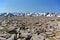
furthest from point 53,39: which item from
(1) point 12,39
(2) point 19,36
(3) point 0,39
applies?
(3) point 0,39

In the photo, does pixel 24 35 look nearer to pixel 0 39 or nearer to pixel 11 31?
pixel 11 31

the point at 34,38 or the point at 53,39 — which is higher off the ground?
the point at 34,38

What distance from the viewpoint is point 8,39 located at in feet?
54.9

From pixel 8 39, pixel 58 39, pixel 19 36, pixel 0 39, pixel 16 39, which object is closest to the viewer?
pixel 0 39

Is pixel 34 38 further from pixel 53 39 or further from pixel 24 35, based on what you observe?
pixel 53 39

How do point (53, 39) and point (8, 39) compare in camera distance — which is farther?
point (53, 39)

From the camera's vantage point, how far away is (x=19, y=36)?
64.1ft

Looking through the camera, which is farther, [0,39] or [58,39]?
[58,39]

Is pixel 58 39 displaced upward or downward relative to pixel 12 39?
downward

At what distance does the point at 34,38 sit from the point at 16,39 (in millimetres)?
2717

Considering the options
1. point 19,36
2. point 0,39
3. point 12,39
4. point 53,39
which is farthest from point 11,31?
point 53,39

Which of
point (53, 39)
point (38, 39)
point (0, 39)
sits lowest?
point (53, 39)

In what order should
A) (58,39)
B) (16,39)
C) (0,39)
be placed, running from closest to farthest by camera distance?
1. (0,39)
2. (16,39)
3. (58,39)

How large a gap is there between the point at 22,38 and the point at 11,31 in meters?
2.42
